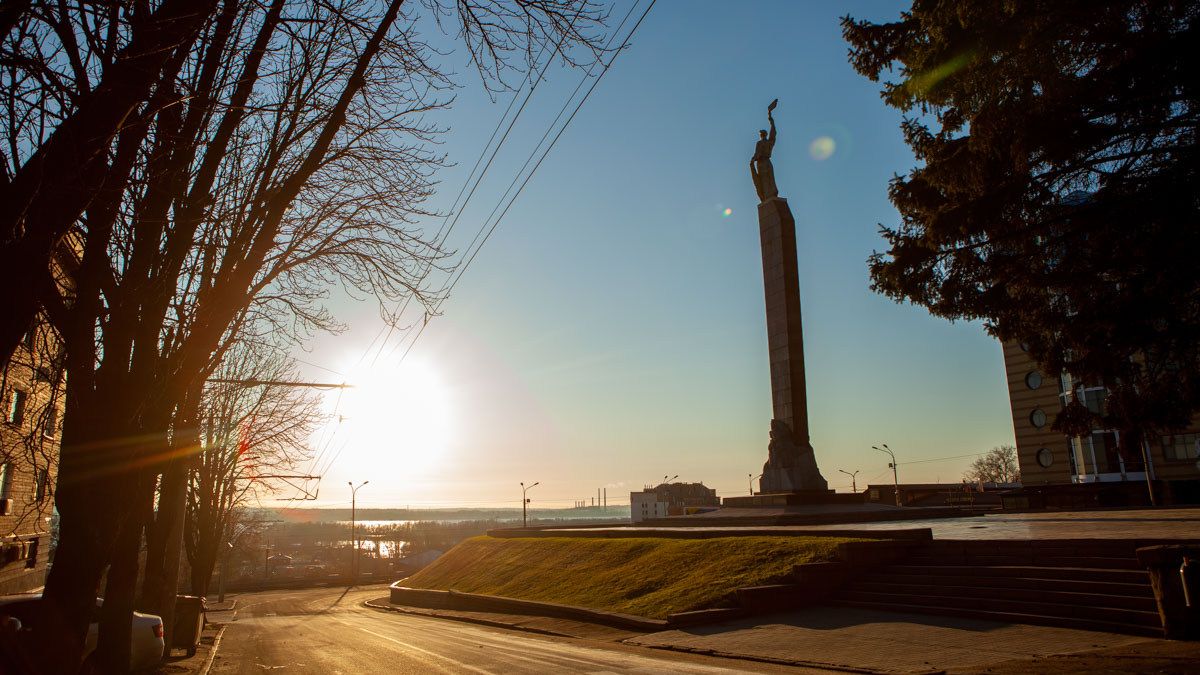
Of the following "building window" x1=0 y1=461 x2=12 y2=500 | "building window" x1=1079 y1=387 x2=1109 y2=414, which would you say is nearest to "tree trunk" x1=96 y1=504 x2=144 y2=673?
"building window" x1=0 y1=461 x2=12 y2=500

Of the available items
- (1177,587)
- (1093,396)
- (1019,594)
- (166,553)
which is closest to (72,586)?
(166,553)

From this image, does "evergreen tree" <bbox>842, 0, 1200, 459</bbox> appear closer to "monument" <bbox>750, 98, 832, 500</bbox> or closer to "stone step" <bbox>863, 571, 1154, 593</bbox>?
"stone step" <bbox>863, 571, 1154, 593</bbox>

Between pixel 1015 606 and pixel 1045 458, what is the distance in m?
50.5

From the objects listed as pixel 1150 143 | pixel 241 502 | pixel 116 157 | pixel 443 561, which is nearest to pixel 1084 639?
pixel 1150 143

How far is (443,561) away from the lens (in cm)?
3353

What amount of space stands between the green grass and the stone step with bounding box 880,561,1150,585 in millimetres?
1824

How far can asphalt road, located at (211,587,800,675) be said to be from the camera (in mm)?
10250

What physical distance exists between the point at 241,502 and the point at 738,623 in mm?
26011

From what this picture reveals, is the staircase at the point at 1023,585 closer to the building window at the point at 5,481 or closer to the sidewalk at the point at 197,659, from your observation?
the sidewalk at the point at 197,659

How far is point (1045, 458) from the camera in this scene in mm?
54469

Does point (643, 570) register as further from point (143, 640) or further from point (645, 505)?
point (645, 505)

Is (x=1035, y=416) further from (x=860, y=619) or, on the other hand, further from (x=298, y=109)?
(x=298, y=109)

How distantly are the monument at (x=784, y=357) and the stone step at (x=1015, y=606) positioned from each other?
43.6 ft

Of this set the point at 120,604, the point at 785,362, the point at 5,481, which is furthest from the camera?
the point at 785,362
